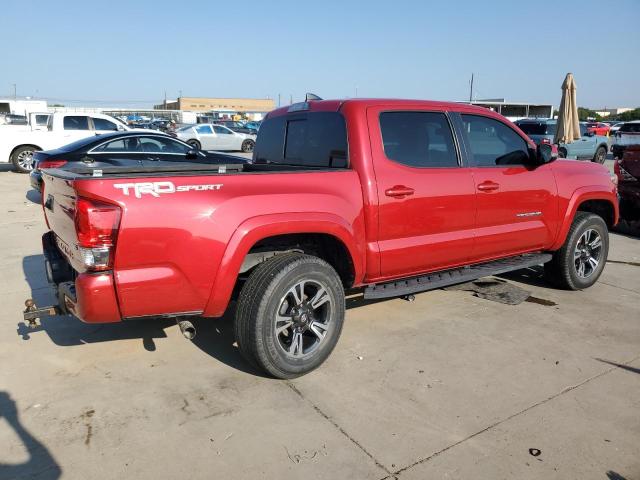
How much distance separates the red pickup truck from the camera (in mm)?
2908

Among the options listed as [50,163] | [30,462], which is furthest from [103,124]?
[30,462]

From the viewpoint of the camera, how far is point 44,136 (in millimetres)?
15570

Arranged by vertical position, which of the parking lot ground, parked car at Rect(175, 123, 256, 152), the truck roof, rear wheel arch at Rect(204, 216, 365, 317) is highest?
parked car at Rect(175, 123, 256, 152)

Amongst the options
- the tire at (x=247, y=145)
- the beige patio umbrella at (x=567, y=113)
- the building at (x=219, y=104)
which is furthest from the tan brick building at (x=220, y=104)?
the beige patio umbrella at (x=567, y=113)

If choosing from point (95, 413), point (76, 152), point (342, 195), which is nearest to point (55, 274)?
point (95, 413)

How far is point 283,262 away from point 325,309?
50 cm

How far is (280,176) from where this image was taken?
338cm

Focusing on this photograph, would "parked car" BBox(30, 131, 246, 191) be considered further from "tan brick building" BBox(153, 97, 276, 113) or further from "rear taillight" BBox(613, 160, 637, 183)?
"tan brick building" BBox(153, 97, 276, 113)

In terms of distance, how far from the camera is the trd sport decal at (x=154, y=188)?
2820 mm

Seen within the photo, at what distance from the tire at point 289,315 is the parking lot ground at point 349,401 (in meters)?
0.18

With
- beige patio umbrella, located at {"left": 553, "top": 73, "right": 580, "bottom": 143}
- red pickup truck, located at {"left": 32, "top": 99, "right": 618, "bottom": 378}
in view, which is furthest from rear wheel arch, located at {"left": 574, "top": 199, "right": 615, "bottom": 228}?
beige patio umbrella, located at {"left": 553, "top": 73, "right": 580, "bottom": 143}

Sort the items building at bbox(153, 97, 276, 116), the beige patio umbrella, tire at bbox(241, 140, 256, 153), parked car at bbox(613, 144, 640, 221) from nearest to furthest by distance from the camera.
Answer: parked car at bbox(613, 144, 640, 221), the beige patio umbrella, tire at bbox(241, 140, 256, 153), building at bbox(153, 97, 276, 116)

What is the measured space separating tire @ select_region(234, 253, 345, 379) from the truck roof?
1254 mm

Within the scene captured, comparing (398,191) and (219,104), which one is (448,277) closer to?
(398,191)
